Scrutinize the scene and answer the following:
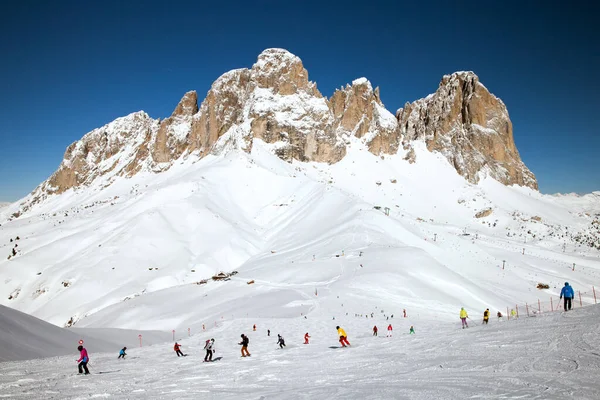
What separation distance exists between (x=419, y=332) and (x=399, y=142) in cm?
10214

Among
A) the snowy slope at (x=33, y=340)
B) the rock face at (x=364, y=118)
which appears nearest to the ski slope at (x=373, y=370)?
the snowy slope at (x=33, y=340)

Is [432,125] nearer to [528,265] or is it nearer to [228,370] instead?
[528,265]

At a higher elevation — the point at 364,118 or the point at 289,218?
the point at 364,118

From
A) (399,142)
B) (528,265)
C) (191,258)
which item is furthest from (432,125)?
(191,258)

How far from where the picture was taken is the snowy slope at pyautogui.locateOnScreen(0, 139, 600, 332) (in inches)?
1227

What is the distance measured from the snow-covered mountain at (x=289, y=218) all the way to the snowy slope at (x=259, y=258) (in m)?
0.24

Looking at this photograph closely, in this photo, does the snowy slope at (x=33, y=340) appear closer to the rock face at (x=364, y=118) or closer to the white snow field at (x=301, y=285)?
the white snow field at (x=301, y=285)

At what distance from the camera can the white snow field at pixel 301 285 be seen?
10500mm

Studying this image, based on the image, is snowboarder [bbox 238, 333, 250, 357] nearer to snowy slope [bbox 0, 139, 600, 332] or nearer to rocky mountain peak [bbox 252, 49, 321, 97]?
snowy slope [bbox 0, 139, 600, 332]

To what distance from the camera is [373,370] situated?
11.5 meters

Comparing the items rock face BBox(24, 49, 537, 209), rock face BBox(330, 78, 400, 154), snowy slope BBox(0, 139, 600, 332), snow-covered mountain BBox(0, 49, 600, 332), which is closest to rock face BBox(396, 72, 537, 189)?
rock face BBox(24, 49, 537, 209)

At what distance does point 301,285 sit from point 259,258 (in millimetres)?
15071

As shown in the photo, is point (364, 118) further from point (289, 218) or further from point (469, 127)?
point (289, 218)

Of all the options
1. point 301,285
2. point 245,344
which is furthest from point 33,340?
point 301,285
